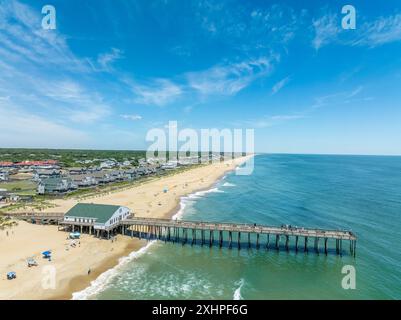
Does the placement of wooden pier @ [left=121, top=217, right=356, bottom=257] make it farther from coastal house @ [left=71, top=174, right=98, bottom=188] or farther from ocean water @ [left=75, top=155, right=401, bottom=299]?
coastal house @ [left=71, top=174, right=98, bottom=188]

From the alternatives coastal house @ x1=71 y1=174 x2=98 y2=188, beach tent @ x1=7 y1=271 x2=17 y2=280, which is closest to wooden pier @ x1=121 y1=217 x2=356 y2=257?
beach tent @ x1=7 y1=271 x2=17 y2=280

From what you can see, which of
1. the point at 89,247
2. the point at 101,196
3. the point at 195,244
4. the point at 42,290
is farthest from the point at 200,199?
the point at 42,290

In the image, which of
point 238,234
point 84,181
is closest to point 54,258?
point 238,234

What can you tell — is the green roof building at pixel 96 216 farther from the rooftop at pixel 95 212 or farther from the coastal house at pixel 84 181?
the coastal house at pixel 84 181

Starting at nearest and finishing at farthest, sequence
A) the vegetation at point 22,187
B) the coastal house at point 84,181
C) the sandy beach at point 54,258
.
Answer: the sandy beach at point 54,258 → the vegetation at point 22,187 → the coastal house at point 84,181

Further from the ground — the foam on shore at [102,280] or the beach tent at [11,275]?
the beach tent at [11,275]

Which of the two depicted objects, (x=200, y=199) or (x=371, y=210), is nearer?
(x=371, y=210)

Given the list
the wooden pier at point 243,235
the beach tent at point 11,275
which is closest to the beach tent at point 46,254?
the beach tent at point 11,275
